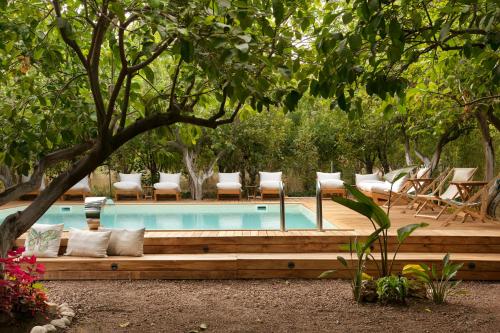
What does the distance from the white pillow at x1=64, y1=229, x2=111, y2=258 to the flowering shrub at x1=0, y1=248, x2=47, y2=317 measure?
1.88m

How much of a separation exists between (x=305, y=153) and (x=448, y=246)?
996 centimetres

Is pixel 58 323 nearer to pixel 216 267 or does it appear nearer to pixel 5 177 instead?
pixel 216 267

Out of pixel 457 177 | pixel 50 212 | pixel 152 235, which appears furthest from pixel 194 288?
pixel 50 212

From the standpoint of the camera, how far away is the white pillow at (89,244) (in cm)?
607

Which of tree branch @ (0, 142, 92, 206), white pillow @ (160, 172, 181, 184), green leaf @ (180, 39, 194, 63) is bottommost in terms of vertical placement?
white pillow @ (160, 172, 181, 184)

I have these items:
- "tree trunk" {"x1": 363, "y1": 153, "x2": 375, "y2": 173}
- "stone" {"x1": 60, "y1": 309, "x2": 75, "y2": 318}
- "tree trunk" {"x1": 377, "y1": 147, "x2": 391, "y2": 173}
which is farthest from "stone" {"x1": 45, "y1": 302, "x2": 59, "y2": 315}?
"tree trunk" {"x1": 363, "y1": 153, "x2": 375, "y2": 173}

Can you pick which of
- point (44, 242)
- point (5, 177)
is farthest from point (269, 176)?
point (44, 242)

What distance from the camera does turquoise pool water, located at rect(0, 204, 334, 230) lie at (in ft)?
33.3

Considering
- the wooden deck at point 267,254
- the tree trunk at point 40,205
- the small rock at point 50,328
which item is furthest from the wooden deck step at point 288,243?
the tree trunk at point 40,205

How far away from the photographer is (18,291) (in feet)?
12.9

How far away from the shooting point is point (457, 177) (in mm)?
9820

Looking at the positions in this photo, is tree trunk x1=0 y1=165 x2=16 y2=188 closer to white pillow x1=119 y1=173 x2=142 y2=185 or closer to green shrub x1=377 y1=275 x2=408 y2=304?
white pillow x1=119 y1=173 x2=142 y2=185

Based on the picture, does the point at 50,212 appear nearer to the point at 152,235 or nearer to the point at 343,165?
the point at 152,235

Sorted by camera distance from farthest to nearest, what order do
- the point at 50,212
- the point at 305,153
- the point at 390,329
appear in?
the point at 305,153 < the point at 50,212 < the point at 390,329
